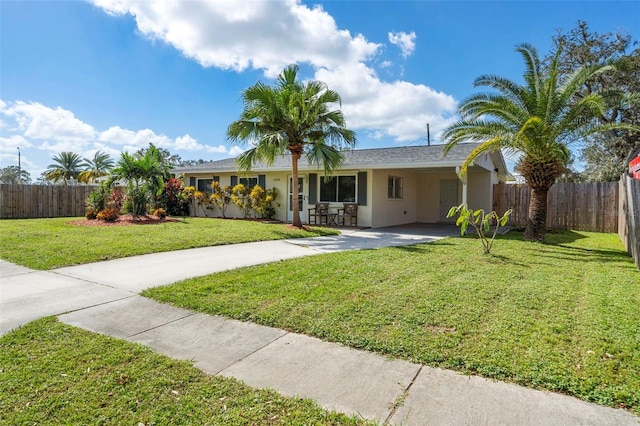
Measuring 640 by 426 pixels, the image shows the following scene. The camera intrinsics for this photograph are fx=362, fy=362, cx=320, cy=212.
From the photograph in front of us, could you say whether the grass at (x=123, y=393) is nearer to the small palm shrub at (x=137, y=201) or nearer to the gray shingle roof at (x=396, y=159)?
the gray shingle roof at (x=396, y=159)

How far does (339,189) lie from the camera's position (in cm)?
1506

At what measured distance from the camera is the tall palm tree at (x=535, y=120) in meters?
9.02

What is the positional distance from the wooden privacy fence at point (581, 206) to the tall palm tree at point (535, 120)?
15.0 feet

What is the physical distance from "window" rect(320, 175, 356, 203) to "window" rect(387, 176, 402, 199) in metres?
1.80

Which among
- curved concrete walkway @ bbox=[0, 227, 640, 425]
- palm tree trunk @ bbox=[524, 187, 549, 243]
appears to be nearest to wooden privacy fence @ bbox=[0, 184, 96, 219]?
curved concrete walkway @ bbox=[0, 227, 640, 425]

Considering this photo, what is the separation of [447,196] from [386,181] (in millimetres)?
4413

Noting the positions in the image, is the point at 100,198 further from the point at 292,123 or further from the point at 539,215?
the point at 539,215

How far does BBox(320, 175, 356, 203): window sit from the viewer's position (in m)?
14.7

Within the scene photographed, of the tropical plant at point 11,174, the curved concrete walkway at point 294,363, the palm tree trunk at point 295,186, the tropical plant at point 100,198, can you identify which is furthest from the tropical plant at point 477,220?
the tropical plant at point 11,174

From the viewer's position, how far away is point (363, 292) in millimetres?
4770

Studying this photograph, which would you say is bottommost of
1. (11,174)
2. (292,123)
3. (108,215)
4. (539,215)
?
(108,215)

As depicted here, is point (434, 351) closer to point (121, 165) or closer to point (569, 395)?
point (569, 395)

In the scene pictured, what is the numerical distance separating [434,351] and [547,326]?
1.39m

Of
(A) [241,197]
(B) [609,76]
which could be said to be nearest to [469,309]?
(A) [241,197]
